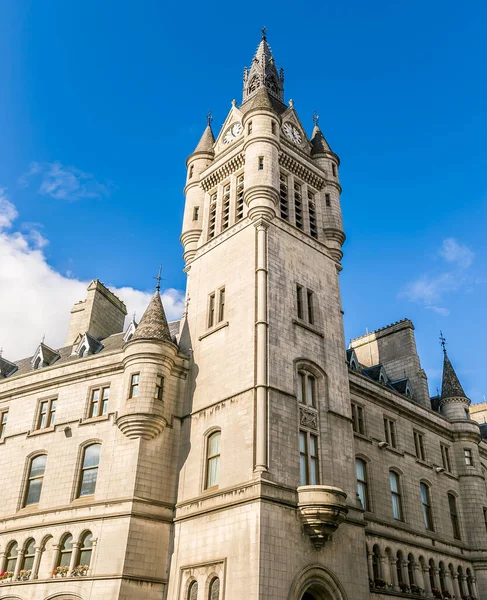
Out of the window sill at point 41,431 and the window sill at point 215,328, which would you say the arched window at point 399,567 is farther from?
the window sill at point 41,431

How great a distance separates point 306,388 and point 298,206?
491 inches

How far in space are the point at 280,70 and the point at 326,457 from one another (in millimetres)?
31973

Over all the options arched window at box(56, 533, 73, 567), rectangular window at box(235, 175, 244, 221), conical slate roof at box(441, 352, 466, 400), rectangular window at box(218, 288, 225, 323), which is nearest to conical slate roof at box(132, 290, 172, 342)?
rectangular window at box(218, 288, 225, 323)

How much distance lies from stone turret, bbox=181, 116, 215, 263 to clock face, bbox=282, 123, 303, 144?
5238 mm

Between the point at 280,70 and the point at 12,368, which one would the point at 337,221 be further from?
the point at 12,368

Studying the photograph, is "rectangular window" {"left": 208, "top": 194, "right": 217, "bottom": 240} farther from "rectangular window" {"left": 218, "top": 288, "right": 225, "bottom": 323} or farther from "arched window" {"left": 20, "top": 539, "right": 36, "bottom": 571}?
"arched window" {"left": 20, "top": 539, "right": 36, "bottom": 571}

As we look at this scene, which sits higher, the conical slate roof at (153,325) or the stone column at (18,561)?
the conical slate roof at (153,325)

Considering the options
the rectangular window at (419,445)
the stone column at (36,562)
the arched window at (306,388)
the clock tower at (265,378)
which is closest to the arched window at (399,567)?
the clock tower at (265,378)

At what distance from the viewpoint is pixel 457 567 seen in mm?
35719

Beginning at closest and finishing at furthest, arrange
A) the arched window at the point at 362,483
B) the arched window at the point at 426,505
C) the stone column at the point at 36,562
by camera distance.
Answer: the stone column at the point at 36,562 → the arched window at the point at 362,483 → the arched window at the point at 426,505

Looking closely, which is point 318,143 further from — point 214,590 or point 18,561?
point 18,561

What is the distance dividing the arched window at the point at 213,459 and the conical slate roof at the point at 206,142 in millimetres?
20972

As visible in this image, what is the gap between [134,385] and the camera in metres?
30.2

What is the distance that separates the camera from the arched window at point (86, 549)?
27219mm
